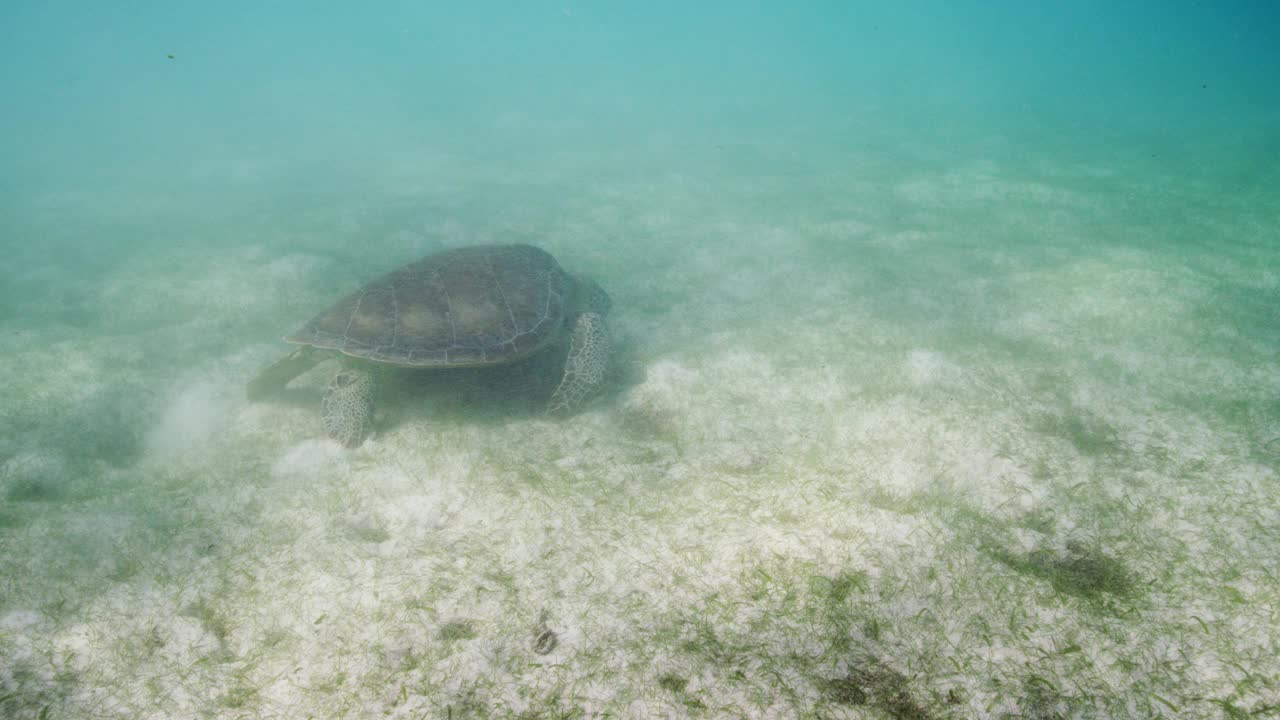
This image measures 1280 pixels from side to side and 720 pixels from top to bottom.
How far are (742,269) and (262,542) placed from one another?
28.1 feet

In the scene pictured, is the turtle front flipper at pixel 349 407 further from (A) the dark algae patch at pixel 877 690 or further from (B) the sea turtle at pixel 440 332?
(A) the dark algae patch at pixel 877 690

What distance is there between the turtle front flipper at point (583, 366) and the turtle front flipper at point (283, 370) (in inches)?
117

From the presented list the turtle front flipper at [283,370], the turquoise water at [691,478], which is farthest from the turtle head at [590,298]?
the turtle front flipper at [283,370]

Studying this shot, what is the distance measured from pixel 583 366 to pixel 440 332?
169 cm

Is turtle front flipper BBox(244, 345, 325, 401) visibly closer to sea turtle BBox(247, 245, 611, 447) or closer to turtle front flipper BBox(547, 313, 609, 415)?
sea turtle BBox(247, 245, 611, 447)

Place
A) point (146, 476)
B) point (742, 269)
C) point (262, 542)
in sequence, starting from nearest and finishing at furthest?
point (262, 542)
point (146, 476)
point (742, 269)

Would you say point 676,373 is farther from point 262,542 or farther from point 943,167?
point 943,167

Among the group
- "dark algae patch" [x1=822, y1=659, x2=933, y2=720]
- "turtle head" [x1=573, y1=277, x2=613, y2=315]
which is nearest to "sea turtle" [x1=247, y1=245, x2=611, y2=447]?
"turtle head" [x1=573, y1=277, x2=613, y2=315]

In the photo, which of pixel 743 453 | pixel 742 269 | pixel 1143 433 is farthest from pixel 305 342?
pixel 1143 433

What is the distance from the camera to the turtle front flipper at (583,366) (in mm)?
5914

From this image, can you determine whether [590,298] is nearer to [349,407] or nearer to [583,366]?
[583,366]

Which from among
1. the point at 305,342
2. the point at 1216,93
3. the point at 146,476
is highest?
the point at 1216,93

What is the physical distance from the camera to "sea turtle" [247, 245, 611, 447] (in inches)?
222

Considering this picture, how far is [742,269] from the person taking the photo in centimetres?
1014
